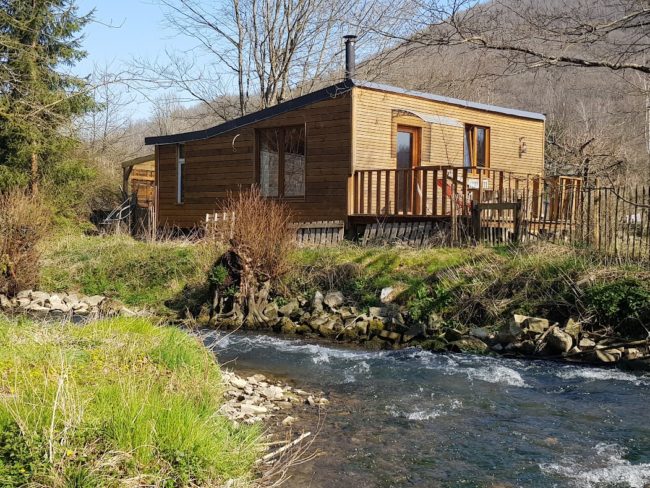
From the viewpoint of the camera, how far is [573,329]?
10.5 meters

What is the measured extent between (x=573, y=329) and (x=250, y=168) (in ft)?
36.7

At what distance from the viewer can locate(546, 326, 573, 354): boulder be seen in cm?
1017

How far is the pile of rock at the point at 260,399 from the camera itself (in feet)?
22.5

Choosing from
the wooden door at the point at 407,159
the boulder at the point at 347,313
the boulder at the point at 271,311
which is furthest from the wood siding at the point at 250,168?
the boulder at the point at 347,313

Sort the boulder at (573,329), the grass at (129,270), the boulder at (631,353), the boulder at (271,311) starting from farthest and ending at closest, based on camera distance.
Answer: the grass at (129,270), the boulder at (271,311), the boulder at (573,329), the boulder at (631,353)

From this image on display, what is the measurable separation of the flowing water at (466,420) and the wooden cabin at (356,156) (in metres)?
6.16

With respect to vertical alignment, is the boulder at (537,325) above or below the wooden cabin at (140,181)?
below

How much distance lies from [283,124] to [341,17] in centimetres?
1293

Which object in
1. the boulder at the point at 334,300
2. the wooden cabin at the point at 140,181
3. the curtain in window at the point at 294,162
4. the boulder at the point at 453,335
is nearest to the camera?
the boulder at the point at 453,335

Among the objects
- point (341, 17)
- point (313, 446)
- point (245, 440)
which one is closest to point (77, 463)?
point (245, 440)

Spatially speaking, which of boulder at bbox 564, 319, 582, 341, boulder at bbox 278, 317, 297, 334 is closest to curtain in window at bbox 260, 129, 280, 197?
boulder at bbox 278, 317, 297, 334

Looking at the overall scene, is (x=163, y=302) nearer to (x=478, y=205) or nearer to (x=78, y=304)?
(x=78, y=304)

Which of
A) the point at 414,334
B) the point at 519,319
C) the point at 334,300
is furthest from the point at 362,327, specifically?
the point at 519,319

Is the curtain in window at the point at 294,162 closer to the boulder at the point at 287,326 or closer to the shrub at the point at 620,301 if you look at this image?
the boulder at the point at 287,326
